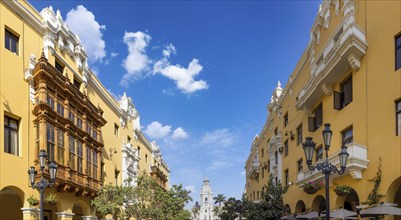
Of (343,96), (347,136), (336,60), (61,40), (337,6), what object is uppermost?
(337,6)

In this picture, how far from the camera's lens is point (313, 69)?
21.1m

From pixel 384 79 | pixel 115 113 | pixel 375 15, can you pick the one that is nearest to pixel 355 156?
pixel 384 79

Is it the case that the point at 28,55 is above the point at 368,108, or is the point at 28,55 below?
above

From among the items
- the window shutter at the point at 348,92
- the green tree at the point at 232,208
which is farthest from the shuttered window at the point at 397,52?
the green tree at the point at 232,208

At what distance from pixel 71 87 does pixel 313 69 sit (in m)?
13.2

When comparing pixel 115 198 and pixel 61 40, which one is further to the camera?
pixel 115 198

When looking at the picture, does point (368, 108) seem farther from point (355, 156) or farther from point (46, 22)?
point (46, 22)

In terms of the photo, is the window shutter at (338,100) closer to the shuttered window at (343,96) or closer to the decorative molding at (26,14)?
the shuttered window at (343,96)

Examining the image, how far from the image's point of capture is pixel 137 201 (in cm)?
2133

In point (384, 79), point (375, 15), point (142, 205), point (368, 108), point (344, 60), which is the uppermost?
point (375, 15)

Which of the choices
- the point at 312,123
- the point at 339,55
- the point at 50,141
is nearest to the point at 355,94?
the point at 339,55

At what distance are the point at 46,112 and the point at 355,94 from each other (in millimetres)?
13352

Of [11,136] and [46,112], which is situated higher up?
[46,112]

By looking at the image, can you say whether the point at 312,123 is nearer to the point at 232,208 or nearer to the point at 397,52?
the point at 397,52
